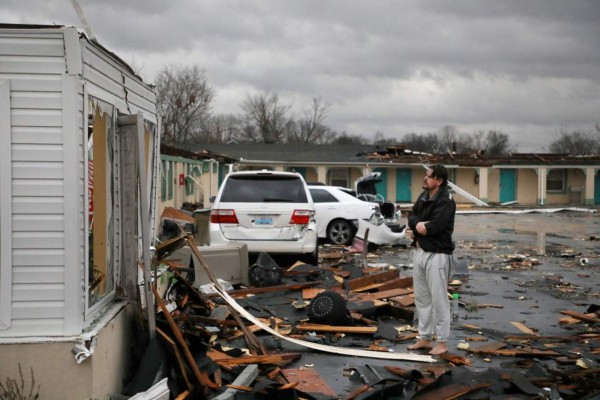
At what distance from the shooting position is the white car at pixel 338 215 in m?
18.1

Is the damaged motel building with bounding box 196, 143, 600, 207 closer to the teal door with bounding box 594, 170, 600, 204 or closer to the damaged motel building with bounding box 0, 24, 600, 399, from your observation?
the teal door with bounding box 594, 170, 600, 204

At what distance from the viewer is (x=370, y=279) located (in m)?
11.1

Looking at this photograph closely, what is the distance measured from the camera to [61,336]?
4863 mm

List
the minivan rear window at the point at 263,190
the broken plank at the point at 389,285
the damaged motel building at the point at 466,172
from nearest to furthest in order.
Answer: the broken plank at the point at 389,285 < the minivan rear window at the point at 263,190 < the damaged motel building at the point at 466,172

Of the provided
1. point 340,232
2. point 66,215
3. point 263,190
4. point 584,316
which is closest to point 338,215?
point 340,232

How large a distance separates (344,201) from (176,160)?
1047 cm

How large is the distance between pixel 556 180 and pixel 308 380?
47.5m

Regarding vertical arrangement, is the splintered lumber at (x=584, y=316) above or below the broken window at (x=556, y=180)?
below

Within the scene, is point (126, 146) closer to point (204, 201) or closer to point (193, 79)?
point (204, 201)

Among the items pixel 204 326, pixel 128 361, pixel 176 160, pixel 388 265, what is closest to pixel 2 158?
pixel 128 361

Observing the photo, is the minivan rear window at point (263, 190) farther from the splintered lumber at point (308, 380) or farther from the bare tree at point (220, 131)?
the bare tree at point (220, 131)

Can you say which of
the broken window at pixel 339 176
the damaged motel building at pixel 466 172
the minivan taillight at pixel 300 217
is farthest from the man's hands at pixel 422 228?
the broken window at pixel 339 176

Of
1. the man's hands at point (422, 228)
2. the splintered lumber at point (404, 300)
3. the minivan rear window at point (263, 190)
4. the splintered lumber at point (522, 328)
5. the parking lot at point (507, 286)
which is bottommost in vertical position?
the parking lot at point (507, 286)

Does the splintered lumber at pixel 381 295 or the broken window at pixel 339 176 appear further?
the broken window at pixel 339 176
